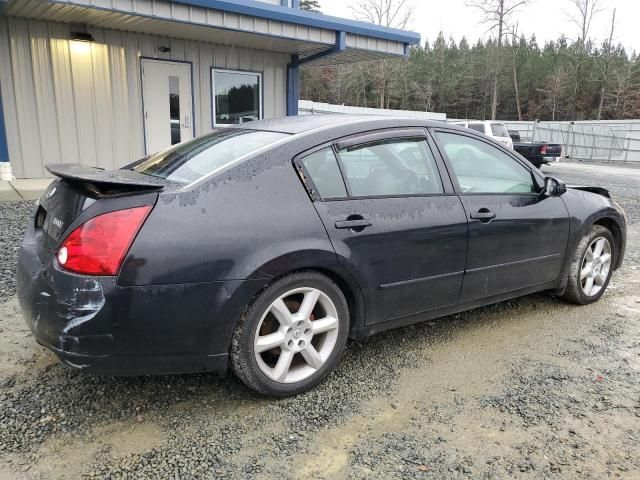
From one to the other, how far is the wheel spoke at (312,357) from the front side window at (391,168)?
2.94 feet

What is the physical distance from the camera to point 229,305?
232cm

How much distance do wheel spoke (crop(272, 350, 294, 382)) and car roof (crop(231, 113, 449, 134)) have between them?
1.25 meters

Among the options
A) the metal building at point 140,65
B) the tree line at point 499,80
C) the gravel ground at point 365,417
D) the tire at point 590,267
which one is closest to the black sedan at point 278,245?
the gravel ground at point 365,417

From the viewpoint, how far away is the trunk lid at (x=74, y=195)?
7.38 feet

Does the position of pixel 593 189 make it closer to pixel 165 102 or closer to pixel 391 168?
pixel 391 168

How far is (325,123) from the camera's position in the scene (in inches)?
116

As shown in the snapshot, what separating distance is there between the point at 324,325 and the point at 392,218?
28.7 inches

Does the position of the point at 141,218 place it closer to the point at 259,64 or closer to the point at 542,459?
the point at 542,459

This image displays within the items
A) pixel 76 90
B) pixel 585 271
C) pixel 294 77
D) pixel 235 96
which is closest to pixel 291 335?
pixel 585 271

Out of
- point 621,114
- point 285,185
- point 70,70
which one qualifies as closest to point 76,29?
point 70,70

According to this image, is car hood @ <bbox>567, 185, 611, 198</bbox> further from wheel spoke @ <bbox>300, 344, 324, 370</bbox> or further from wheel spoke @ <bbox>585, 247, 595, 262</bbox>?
wheel spoke @ <bbox>300, 344, 324, 370</bbox>

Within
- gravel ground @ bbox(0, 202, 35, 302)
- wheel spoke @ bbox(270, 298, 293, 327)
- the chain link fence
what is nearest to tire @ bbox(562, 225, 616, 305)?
wheel spoke @ bbox(270, 298, 293, 327)

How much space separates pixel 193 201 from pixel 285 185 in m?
0.49

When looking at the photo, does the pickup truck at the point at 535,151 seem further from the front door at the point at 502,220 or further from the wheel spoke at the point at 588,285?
the front door at the point at 502,220
